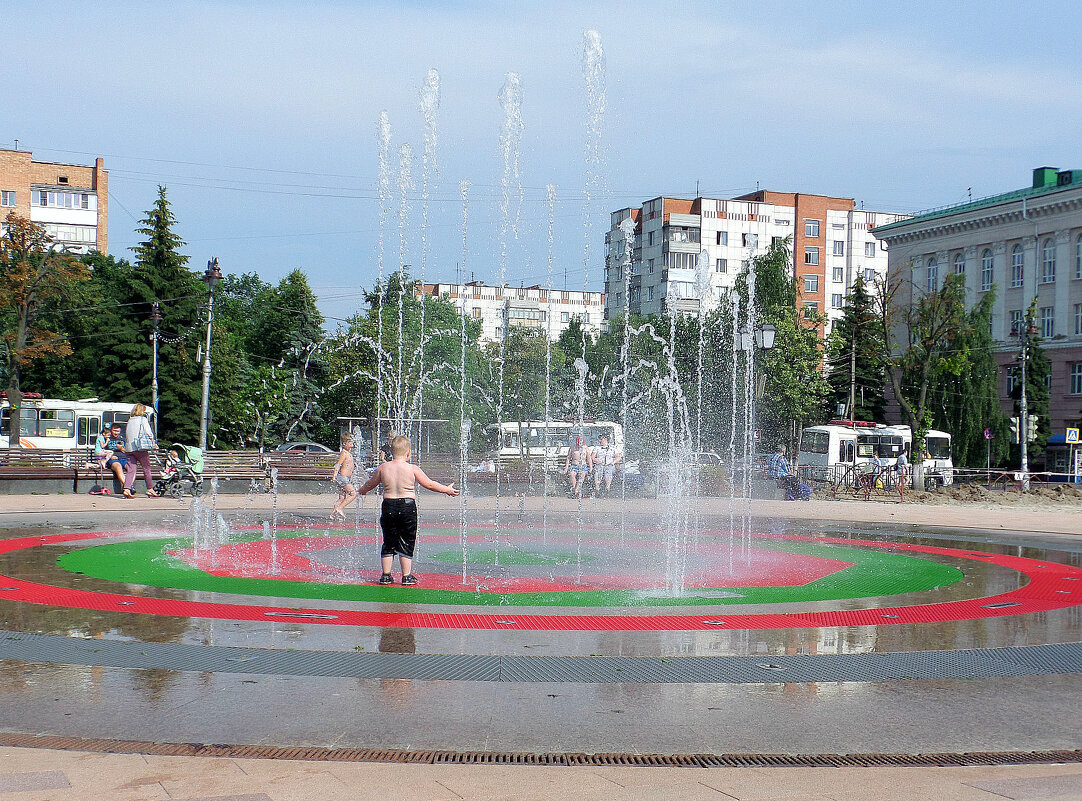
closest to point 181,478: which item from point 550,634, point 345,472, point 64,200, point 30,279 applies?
point 345,472

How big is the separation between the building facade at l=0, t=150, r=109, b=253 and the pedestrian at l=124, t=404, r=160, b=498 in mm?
72219

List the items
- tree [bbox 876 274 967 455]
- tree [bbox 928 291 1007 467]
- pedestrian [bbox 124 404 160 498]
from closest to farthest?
pedestrian [bbox 124 404 160 498]
tree [bbox 876 274 967 455]
tree [bbox 928 291 1007 467]

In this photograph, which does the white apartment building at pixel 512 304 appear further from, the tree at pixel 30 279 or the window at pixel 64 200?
the tree at pixel 30 279

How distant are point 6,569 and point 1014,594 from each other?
11.5 metres

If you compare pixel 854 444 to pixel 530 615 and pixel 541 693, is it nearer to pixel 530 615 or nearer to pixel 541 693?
pixel 530 615

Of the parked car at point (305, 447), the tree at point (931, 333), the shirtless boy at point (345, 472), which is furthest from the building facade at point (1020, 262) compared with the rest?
the shirtless boy at point (345, 472)

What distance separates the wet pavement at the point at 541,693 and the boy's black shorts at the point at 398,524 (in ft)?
3.51

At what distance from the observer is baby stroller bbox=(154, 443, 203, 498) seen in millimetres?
27094

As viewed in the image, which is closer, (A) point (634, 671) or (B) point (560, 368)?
(A) point (634, 671)

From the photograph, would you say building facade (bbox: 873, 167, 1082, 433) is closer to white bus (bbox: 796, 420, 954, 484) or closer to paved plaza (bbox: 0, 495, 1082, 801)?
white bus (bbox: 796, 420, 954, 484)

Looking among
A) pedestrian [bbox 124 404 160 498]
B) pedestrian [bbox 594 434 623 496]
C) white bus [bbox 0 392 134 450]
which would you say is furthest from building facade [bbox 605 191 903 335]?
pedestrian [bbox 124 404 160 498]

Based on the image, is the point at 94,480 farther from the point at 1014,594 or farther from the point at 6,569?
the point at 1014,594

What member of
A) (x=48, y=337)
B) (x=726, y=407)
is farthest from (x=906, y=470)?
(x=48, y=337)

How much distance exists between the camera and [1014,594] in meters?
12.1
